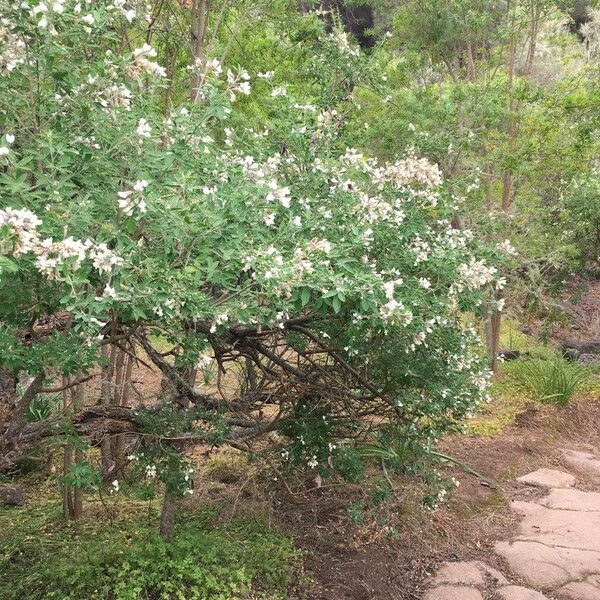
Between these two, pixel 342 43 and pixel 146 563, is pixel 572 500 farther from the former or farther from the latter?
pixel 342 43

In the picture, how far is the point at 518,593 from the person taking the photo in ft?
13.8

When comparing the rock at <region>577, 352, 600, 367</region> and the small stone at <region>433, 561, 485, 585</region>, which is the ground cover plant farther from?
the rock at <region>577, 352, 600, 367</region>

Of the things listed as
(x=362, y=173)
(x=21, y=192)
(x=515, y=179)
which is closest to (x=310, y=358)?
(x=362, y=173)

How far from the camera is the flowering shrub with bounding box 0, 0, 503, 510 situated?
217cm

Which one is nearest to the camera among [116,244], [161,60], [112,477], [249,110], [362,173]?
[116,244]

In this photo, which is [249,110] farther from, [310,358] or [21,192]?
[21,192]

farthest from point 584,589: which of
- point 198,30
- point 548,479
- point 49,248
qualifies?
point 198,30

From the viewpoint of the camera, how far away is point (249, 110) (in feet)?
20.4

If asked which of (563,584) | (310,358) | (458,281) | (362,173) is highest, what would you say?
(362,173)

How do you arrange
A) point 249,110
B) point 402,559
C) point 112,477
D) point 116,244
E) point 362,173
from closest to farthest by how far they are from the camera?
point 116,244, point 362,173, point 402,559, point 112,477, point 249,110

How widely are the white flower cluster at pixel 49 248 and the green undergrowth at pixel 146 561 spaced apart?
2.36 metres

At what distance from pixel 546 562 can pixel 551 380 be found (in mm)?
3971

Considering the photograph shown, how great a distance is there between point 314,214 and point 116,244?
92 cm

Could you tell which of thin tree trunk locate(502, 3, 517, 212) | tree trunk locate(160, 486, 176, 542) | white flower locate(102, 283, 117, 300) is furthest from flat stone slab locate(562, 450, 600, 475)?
white flower locate(102, 283, 117, 300)
